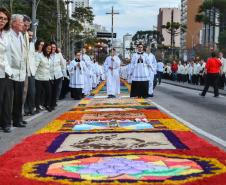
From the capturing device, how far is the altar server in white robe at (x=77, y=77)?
24370mm

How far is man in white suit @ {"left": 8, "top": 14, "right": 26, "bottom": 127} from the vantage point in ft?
40.1

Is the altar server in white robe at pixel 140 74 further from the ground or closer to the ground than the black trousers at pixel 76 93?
further from the ground

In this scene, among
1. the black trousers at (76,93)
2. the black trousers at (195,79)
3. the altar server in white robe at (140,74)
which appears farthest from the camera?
the black trousers at (195,79)

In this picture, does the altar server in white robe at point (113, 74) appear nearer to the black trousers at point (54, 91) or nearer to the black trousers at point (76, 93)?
the black trousers at point (76, 93)

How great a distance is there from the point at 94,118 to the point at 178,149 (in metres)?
5.32

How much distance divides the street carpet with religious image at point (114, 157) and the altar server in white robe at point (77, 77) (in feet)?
39.6

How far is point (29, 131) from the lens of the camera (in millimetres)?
11711

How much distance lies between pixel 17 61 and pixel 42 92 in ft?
14.4

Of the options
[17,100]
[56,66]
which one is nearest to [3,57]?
[17,100]

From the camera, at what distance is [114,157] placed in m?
7.84

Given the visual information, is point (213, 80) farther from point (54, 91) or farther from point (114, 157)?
point (114, 157)

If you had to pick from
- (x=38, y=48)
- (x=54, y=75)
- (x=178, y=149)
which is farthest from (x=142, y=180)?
(x=54, y=75)

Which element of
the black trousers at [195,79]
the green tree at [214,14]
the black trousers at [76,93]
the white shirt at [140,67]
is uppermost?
the green tree at [214,14]

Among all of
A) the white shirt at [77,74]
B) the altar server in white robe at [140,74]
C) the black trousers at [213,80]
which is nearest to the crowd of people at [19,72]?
the altar server in white robe at [140,74]
